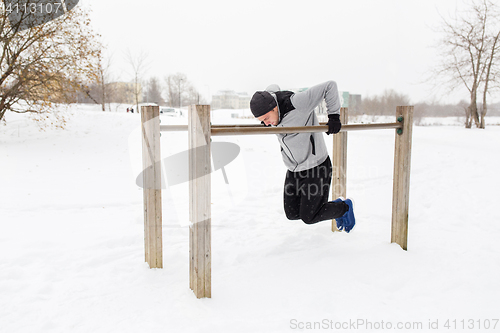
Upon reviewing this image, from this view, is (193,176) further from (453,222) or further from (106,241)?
(453,222)

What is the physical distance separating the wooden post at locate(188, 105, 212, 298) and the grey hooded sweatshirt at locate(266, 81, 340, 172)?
710 mm

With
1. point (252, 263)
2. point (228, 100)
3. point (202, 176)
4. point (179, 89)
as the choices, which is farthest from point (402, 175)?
point (228, 100)

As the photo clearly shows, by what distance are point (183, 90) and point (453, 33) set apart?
25.2 m

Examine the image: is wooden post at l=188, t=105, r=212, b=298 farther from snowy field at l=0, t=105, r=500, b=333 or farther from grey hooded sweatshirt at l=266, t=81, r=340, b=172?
grey hooded sweatshirt at l=266, t=81, r=340, b=172

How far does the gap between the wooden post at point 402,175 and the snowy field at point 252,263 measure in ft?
0.62

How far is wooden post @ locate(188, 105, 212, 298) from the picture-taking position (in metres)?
2.07

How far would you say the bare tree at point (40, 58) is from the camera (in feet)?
28.5

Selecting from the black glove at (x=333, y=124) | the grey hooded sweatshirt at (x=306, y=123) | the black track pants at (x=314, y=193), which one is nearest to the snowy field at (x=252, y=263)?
the black track pants at (x=314, y=193)

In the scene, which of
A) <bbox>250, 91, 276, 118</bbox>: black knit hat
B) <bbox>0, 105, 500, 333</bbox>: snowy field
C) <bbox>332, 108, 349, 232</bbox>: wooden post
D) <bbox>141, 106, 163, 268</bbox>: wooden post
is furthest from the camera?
<bbox>332, 108, 349, 232</bbox>: wooden post

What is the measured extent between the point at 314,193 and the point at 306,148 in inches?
14.1

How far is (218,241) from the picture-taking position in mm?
3307

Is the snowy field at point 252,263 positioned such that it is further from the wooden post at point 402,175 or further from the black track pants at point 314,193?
the black track pants at point 314,193

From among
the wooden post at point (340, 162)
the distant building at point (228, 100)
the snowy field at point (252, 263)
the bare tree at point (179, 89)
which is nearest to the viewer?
the snowy field at point (252, 263)

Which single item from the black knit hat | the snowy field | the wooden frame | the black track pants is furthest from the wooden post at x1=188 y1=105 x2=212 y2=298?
the black track pants
